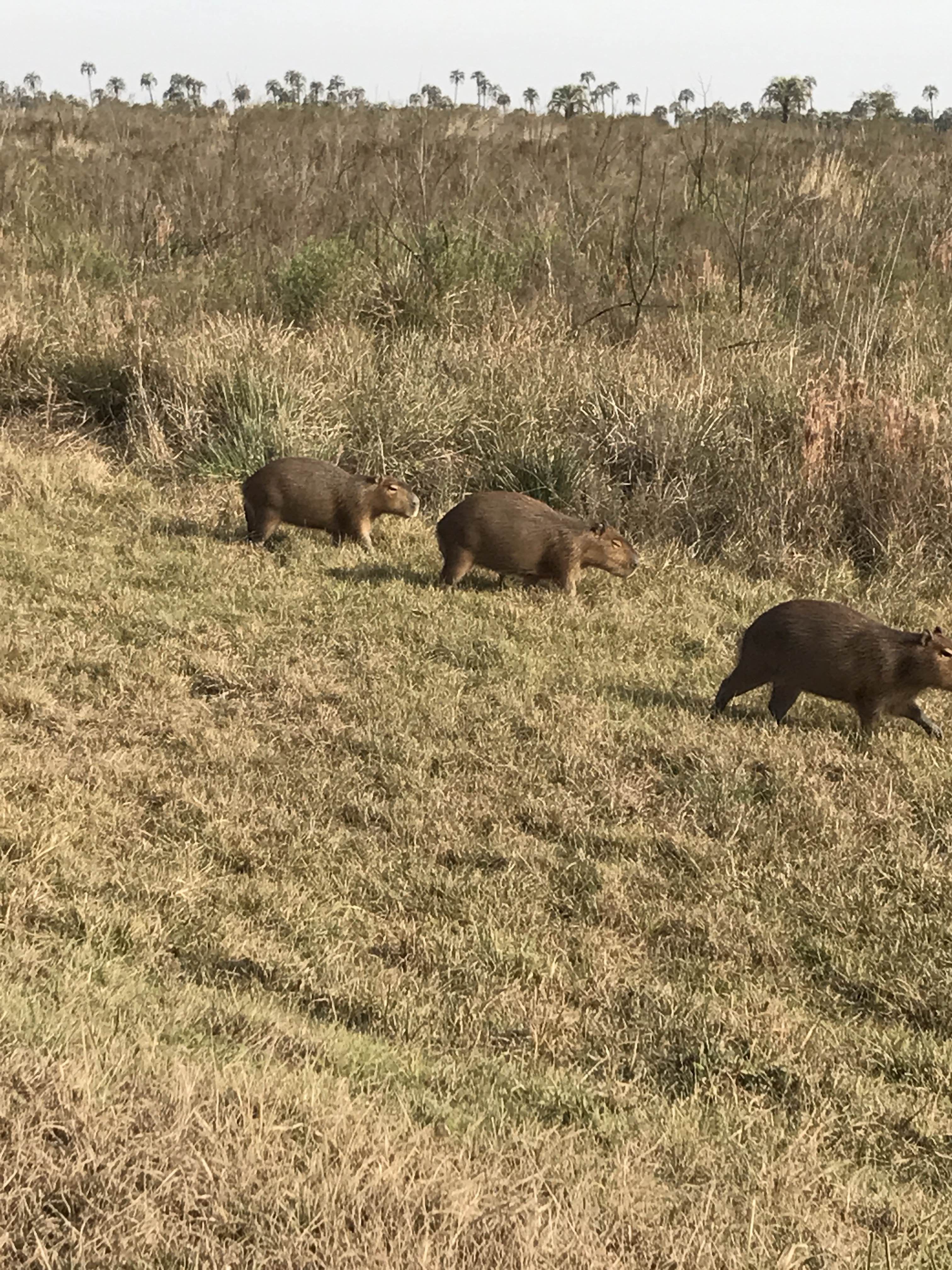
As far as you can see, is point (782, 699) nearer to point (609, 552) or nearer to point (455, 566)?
point (609, 552)

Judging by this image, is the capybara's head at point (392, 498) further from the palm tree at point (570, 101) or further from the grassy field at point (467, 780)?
the palm tree at point (570, 101)

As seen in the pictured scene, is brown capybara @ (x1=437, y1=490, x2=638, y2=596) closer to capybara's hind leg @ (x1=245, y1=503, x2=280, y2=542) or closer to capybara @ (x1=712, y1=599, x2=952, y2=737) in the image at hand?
capybara's hind leg @ (x1=245, y1=503, x2=280, y2=542)

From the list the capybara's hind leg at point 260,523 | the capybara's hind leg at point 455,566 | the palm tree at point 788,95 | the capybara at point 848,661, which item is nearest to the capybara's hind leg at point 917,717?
the capybara at point 848,661

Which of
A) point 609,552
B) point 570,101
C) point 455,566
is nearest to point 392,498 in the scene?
point 455,566

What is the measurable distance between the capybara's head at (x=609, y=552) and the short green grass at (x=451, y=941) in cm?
29

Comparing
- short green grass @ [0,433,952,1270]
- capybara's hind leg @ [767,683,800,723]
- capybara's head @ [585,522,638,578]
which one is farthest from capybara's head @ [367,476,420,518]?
capybara's hind leg @ [767,683,800,723]

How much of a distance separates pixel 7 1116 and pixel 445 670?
405 centimetres

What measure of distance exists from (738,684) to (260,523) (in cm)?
380

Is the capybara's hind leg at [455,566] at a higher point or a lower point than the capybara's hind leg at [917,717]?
higher

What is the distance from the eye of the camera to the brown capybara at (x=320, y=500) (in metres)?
8.23

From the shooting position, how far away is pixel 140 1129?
2686 mm

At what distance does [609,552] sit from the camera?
25.3 ft

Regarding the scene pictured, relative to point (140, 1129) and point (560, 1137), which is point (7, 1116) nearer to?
point (140, 1129)

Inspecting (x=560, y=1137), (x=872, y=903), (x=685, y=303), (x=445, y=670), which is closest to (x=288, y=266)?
(x=685, y=303)
